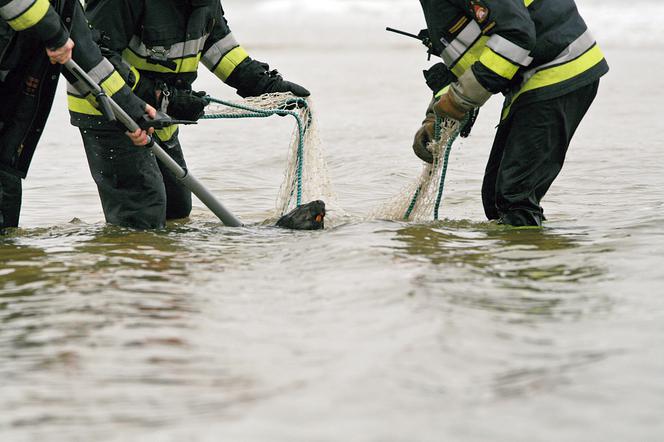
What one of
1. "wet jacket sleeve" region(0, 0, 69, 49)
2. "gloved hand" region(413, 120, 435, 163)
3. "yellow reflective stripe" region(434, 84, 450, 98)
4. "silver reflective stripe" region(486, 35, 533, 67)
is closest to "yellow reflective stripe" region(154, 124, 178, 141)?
"wet jacket sleeve" region(0, 0, 69, 49)

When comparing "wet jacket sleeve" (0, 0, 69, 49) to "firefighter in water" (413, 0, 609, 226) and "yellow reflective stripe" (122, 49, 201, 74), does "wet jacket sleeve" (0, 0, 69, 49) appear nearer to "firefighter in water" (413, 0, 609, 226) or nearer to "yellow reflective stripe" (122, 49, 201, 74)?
"yellow reflective stripe" (122, 49, 201, 74)

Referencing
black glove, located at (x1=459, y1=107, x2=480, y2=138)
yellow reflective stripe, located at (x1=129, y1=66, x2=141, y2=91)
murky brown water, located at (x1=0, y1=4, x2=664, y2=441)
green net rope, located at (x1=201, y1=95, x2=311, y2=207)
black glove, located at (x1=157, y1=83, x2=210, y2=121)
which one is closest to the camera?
murky brown water, located at (x1=0, y1=4, x2=664, y2=441)

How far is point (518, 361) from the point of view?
2.93 metres

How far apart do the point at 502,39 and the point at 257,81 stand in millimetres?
1774

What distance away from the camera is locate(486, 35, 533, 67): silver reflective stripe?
4.63m

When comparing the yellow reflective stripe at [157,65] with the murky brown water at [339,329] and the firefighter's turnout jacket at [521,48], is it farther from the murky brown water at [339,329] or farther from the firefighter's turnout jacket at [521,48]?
the firefighter's turnout jacket at [521,48]

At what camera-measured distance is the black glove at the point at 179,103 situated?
5.22m

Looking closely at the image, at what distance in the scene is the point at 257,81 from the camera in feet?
19.2

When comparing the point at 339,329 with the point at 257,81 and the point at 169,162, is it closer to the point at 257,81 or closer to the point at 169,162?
the point at 169,162

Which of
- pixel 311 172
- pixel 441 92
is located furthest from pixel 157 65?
pixel 441 92

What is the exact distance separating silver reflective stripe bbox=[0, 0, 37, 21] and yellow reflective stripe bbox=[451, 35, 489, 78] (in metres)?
2.13

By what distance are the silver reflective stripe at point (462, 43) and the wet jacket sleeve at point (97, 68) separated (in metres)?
1.61

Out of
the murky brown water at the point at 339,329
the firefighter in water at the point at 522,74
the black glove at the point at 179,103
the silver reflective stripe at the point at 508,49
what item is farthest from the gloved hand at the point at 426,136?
the black glove at the point at 179,103

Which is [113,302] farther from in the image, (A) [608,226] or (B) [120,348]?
(A) [608,226]
